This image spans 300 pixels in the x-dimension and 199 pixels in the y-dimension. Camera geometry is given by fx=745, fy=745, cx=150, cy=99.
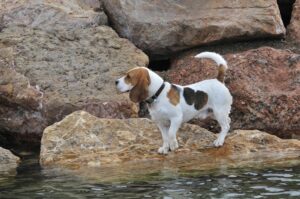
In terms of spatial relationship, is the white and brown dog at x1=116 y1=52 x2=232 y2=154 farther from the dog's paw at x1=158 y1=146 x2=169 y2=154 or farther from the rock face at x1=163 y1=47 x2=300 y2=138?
the rock face at x1=163 y1=47 x2=300 y2=138

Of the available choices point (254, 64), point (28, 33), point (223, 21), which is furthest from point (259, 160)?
point (28, 33)

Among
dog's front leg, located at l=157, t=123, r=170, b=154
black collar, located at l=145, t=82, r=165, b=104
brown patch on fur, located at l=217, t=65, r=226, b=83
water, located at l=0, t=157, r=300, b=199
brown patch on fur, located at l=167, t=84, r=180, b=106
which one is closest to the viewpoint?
water, located at l=0, t=157, r=300, b=199

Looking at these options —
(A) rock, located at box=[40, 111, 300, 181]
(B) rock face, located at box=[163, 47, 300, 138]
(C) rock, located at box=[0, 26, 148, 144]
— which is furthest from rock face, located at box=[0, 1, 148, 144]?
(B) rock face, located at box=[163, 47, 300, 138]

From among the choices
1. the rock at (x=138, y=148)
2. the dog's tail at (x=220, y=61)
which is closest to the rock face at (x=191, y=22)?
the dog's tail at (x=220, y=61)

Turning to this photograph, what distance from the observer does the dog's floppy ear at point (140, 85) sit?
435 inches

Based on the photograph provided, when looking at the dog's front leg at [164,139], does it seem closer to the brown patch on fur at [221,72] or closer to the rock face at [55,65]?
the brown patch on fur at [221,72]

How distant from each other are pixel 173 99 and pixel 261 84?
102 inches

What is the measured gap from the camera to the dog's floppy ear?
11055 millimetres

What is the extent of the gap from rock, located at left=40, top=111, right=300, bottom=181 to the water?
51 cm

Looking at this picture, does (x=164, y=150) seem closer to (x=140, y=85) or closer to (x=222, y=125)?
(x=222, y=125)

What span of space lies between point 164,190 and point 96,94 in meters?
4.10

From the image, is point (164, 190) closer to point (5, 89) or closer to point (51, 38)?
point (5, 89)

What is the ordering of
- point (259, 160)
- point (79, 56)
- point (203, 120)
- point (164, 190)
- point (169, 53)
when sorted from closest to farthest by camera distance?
point (164, 190), point (259, 160), point (203, 120), point (79, 56), point (169, 53)

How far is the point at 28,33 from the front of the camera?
574 inches
